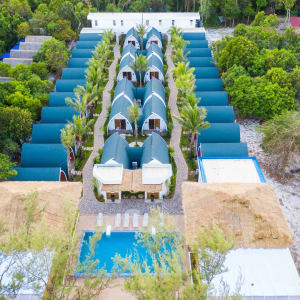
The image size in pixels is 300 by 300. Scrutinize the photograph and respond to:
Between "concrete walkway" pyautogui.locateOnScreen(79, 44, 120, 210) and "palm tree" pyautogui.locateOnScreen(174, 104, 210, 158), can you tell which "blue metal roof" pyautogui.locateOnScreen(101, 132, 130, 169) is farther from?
"palm tree" pyautogui.locateOnScreen(174, 104, 210, 158)

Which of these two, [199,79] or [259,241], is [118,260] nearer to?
[259,241]

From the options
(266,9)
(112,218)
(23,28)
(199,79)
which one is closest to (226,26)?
(266,9)

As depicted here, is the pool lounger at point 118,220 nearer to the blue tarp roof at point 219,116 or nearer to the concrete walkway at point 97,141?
the concrete walkway at point 97,141

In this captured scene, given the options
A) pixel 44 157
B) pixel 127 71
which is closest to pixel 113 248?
pixel 44 157

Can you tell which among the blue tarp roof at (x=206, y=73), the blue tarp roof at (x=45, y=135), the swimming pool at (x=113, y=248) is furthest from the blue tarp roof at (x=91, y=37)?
the swimming pool at (x=113, y=248)

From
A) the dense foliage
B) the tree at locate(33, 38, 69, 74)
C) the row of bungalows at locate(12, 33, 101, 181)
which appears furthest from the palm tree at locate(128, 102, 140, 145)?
the tree at locate(33, 38, 69, 74)

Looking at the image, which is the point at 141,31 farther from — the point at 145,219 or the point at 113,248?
the point at 113,248
